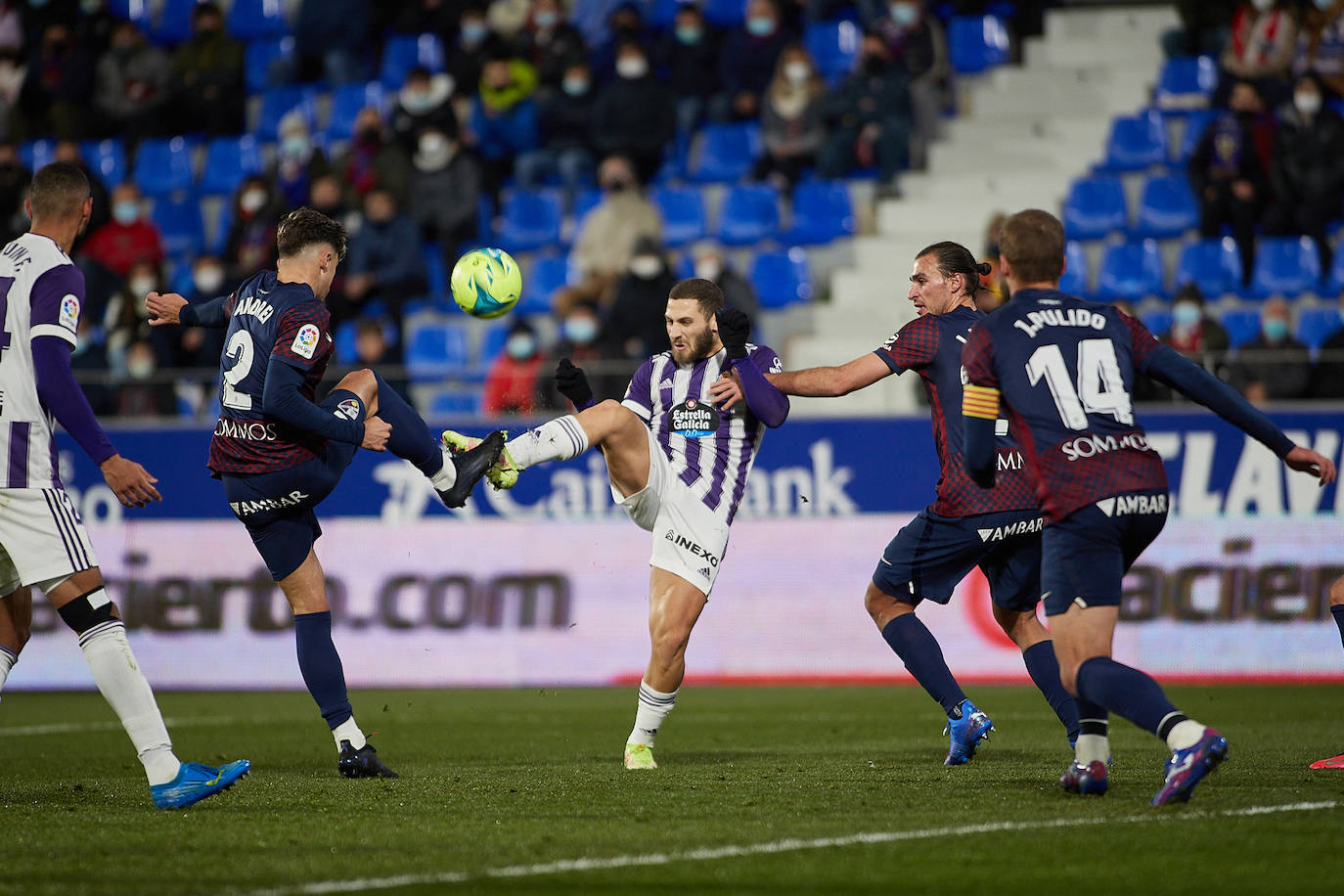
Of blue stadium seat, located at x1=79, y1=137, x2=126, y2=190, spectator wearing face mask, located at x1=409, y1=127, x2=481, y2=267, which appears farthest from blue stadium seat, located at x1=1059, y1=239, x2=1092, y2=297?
blue stadium seat, located at x1=79, y1=137, x2=126, y2=190

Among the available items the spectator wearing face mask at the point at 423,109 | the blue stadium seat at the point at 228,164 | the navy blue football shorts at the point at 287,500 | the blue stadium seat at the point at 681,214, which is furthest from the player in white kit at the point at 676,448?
the blue stadium seat at the point at 228,164

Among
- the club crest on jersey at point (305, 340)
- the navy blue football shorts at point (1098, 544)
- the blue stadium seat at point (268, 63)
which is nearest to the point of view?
the navy blue football shorts at point (1098, 544)

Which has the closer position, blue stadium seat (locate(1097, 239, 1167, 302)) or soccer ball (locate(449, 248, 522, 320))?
soccer ball (locate(449, 248, 522, 320))

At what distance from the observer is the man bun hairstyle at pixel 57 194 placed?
625 cm

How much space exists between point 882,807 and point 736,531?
6.97m

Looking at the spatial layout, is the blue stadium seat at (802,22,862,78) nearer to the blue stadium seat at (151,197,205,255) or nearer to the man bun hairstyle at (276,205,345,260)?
the blue stadium seat at (151,197,205,255)

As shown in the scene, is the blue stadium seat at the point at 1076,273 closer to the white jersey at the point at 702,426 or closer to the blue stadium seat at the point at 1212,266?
the blue stadium seat at the point at 1212,266

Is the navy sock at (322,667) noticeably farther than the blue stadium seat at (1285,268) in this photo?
No

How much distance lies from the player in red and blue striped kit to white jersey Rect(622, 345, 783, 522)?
6.17 feet

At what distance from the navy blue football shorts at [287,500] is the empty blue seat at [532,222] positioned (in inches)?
412

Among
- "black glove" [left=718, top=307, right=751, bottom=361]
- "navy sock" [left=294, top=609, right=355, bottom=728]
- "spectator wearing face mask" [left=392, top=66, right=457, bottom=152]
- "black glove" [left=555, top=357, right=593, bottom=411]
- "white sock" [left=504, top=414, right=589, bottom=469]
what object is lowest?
"navy sock" [left=294, top=609, right=355, bottom=728]

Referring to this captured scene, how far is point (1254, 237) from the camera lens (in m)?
15.1

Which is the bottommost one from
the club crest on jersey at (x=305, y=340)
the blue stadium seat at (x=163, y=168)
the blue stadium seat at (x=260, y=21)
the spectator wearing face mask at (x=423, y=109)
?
the club crest on jersey at (x=305, y=340)

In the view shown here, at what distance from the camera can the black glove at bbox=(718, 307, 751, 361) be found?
7043 millimetres
